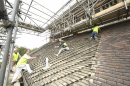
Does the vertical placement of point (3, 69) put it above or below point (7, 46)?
below

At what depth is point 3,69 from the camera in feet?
5.51

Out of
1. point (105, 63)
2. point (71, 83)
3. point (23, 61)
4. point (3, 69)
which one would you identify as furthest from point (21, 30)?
point (105, 63)

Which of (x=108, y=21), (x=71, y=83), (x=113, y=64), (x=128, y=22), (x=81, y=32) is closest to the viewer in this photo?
(x=71, y=83)

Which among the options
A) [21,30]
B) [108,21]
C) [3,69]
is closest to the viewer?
[3,69]

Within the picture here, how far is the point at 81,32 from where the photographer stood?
23.7 feet

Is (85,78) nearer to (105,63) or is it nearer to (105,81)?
(105,81)

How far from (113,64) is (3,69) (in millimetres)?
3475

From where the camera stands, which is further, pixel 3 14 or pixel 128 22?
pixel 128 22

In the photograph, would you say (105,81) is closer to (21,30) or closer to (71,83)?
(71,83)

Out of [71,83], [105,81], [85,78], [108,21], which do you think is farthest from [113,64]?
[108,21]

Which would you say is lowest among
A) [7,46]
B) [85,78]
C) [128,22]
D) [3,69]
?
[85,78]

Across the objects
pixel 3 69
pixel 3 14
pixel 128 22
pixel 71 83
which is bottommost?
pixel 71 83

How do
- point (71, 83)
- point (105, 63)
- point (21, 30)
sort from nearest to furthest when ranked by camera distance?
point (71, 83) < point (105, 63) < point (21, 30)

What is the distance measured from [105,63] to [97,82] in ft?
2.97
